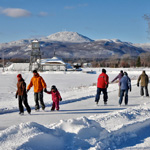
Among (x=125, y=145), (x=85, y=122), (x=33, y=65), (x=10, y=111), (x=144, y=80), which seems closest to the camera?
(x=125, y=145)

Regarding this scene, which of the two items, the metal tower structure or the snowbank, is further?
A: the metal tower structure

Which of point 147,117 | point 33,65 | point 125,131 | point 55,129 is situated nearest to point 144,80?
point 147,117

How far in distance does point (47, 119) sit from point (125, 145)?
157 inches

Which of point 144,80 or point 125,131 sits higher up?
point 144,80

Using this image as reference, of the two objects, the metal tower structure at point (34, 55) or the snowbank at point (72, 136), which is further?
the metal tower structure at point (34, 55)

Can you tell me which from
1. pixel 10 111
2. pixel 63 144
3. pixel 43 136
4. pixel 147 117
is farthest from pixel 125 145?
pixel 10 111

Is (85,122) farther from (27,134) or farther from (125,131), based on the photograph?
(27,134)

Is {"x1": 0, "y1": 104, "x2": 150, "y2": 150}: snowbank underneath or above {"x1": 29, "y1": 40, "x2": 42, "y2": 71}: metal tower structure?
underneath

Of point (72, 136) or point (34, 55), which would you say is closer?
point (72, 136)

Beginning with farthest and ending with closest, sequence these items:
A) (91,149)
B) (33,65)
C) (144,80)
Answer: (33,65), (144,80), (91,149)

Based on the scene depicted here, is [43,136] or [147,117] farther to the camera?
[147,117]

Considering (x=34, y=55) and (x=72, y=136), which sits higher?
(x=34, y=55)

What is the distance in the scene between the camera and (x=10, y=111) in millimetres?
11547

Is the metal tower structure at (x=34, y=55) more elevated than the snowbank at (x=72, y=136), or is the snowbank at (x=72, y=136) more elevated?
the metal tower structure at (x=34, y=55)
